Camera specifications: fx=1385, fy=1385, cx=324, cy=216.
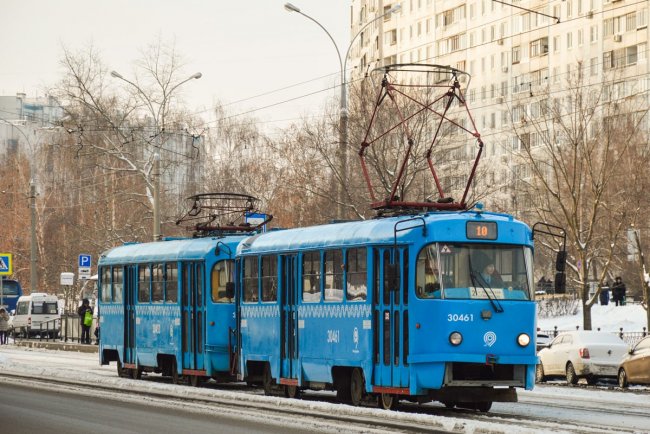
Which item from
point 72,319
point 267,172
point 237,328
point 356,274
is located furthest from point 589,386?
point 267,172

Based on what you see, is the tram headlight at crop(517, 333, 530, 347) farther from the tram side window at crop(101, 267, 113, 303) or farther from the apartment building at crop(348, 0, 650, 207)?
the apartment building at crop(348, 0, 650, 207)

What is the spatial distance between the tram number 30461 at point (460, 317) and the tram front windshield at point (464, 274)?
0.26m

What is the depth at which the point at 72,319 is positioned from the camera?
183 ft

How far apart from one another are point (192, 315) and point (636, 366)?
8731mm

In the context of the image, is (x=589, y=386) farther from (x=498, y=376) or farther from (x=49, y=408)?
(x=49, y=408)

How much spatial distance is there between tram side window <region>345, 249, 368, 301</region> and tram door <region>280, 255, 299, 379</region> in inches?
77.1

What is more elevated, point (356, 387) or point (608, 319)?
point (608, 319)

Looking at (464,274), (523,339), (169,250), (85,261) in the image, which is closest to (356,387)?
(464,274)

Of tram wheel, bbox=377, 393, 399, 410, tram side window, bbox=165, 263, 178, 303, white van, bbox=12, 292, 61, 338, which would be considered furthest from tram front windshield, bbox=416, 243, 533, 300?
white van, bbox=12, 292, 61, 338

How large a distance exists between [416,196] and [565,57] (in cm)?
4528

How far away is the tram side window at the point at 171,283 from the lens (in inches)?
1084

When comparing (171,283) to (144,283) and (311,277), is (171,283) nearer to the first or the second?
(144,283)

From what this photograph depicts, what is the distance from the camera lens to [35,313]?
2589 inches

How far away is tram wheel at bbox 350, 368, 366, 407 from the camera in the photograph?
20.0 m
